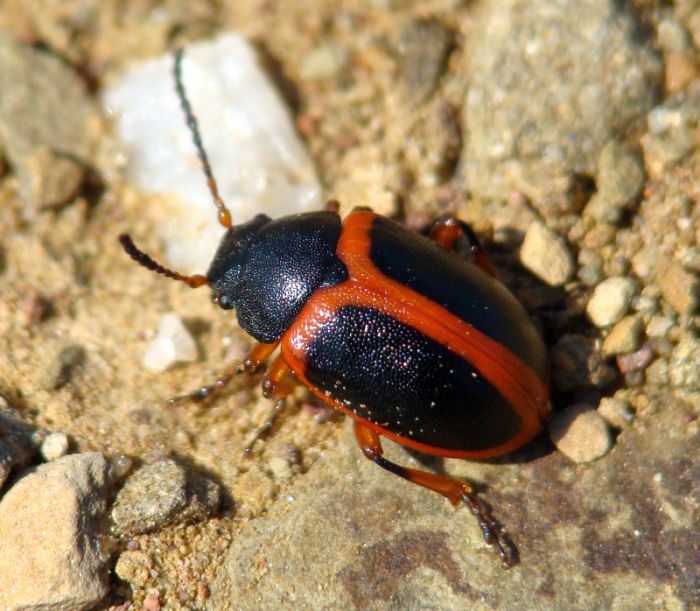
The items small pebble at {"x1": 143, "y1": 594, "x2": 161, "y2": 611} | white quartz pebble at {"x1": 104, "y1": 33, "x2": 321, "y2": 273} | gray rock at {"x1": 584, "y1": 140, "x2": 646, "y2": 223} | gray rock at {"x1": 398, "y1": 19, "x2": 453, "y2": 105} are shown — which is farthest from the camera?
gray rock at {"x1": 398, "y1": 19, "x2": 453, "y2": 105}

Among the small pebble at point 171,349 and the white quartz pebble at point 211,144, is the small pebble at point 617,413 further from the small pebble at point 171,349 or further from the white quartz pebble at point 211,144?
the small pebble at point 171,349

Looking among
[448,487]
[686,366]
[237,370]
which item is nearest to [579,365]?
[686,366]

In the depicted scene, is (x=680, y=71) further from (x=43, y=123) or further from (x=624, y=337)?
(x=43, y=123)

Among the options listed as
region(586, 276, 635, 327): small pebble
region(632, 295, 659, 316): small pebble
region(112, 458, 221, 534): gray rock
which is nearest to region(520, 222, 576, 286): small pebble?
region(586, 276, 635, 327): small pebble

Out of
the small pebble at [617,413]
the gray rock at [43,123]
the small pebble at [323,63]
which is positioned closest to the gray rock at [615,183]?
the small pebble at [617,413]

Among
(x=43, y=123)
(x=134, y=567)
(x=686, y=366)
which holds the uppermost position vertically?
(x=43, y=123)

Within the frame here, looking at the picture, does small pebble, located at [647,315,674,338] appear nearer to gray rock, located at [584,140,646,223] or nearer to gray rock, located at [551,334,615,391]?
gray rock, located at [551,334,615,391]

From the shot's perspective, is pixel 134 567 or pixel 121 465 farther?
pixel 121 465
